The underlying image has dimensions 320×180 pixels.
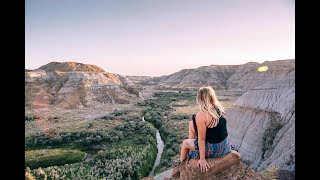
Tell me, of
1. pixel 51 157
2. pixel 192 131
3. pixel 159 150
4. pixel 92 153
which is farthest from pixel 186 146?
pixel 92 153

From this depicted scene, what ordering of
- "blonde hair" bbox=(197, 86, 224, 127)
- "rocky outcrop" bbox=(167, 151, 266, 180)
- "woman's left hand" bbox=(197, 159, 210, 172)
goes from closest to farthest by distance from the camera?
1. "blonde hair" bbox=(197, 86, 224, 127)
2. "woman's left hand" bbox=(197, 159, 210, 172)
3. "rocky outcrop" bbox=(167, 151, 266, 180)

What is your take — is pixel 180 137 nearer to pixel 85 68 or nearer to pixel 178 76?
pixel 85 68

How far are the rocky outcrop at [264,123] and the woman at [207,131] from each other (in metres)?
6.13

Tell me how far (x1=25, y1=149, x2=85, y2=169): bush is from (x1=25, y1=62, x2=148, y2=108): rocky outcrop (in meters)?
32.3

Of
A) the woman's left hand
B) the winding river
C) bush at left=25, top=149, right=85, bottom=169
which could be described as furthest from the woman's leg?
bush at left=25, top=149, right=85, bottom=169

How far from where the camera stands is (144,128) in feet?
95.9

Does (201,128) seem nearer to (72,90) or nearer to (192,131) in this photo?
(192,131)

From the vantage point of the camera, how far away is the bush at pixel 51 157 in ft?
67.7

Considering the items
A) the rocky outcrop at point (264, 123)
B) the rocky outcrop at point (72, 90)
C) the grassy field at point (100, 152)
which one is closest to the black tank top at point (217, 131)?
the rocky outcrop at point (264, 123)

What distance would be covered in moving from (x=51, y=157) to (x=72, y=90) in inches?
1748

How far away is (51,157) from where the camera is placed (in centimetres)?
2188

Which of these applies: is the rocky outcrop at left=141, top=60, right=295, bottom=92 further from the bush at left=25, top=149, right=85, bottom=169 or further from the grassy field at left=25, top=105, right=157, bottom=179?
the bush at left=25, top=149, right=85, bottom=169

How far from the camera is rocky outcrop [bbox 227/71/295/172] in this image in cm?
1193

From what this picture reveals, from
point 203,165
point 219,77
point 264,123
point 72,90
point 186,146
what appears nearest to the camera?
point 203,165
